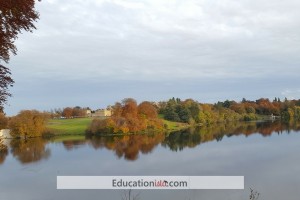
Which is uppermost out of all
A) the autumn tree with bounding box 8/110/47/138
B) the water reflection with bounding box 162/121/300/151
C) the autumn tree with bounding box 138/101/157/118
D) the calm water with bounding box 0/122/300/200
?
the autumn tree with bounding box 138/101/157/118

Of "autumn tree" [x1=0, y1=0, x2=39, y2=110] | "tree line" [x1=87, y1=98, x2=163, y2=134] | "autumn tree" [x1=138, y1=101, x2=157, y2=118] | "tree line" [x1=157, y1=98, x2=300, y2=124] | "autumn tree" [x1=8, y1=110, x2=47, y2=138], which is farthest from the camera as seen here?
"tree line" [x1=157, y1=98, x2=300, y2=124]

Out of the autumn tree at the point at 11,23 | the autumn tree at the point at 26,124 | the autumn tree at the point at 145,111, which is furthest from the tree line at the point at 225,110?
the autumn tree at the point at 11,23

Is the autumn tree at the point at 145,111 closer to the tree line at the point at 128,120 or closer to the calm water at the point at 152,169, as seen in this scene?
the tree line at the point at 128,120

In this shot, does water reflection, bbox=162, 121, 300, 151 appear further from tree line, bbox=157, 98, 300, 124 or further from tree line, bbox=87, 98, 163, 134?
tree line, bbox=157, 98, 300, 124

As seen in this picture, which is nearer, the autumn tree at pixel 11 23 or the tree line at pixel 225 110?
the autumn tree at pixel 11 23

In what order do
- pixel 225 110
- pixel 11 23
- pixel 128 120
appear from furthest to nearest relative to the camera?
pixel 225 110 → pixel 128 120 → pixel 11 23

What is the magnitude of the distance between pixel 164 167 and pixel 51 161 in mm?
11419

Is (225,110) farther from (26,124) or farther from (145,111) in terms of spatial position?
(26,124)

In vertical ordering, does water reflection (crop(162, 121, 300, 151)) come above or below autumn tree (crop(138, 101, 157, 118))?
below

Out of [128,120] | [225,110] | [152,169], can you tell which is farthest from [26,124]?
[225,110]

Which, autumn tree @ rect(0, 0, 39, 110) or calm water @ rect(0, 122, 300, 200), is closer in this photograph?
autumn tree @ rect(0, 0, 39, 110)

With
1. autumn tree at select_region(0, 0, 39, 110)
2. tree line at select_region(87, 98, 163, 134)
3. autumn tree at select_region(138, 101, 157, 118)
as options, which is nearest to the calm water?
autumn tree at select_region(0, 0, 39, 110)

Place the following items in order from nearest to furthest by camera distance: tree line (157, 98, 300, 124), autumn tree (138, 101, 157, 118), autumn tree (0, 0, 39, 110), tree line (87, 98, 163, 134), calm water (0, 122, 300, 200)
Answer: autumn tree (0, 0, 39, 110) → calm water (0, 122, 300, 200) → tree line (87, 98, 163, 134) → autumn tree (138, 101, 157, 118) → tree line (157, 98, 300, 124)

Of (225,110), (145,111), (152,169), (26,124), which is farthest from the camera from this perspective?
(225,110)
